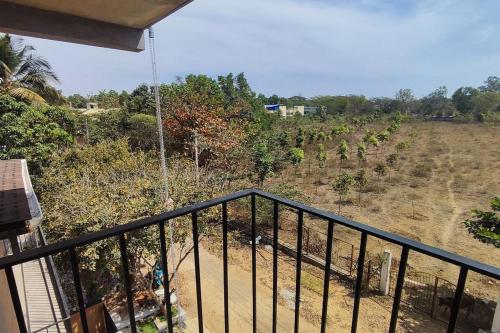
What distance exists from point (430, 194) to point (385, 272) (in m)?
7.27

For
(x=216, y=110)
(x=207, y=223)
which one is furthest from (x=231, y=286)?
(x=216, y=110)

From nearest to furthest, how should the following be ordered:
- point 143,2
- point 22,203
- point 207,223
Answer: point 143,2
point 22,203
point 207,223

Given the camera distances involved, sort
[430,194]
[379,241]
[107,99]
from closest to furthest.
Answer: [379,241], [430,194], [107,99]

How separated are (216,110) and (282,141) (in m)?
5.02

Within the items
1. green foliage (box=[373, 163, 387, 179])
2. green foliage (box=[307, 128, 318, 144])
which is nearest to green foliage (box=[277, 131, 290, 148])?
green foliage (box=[307, 128, 318, 144])

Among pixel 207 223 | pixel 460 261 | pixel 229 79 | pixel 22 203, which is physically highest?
pixel 229 79

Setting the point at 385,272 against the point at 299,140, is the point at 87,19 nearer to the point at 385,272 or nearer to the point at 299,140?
the point at 385,272

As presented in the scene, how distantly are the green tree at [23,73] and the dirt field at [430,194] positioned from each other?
1068 cm

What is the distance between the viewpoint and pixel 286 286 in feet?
21.5

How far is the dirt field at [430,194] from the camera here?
25.5 feet

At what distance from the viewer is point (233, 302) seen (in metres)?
6.00

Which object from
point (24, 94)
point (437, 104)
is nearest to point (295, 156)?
point (24, 94)

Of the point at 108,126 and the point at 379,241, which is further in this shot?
the point at 108,126

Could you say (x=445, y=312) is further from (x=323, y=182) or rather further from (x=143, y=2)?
(x=323, y=182)
